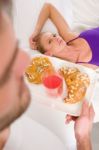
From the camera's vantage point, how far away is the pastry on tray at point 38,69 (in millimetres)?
1295

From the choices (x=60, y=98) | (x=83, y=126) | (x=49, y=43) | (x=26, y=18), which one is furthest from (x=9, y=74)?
(x=26, y=18)

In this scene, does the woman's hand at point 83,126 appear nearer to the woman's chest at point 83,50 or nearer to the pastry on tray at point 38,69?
the pastry on tray at point 38,69

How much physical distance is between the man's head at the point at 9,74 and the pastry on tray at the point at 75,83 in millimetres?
592

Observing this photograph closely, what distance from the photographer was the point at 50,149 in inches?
44.4

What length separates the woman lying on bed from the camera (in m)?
1.51

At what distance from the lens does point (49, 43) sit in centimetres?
150

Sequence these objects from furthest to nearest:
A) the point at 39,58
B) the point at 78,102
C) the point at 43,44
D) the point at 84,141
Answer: the point at 43,44 < the point at 39,58 < the point at 78,102 < the point at 84,141

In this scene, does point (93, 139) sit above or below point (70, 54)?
below

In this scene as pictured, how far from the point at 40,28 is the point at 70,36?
0.15 metres

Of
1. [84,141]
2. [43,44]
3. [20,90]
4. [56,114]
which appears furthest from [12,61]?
[43,44]

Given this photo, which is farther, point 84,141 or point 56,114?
point 56,114

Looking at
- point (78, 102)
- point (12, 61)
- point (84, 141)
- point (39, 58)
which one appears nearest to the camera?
point (12, 61)

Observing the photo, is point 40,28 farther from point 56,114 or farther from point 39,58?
point 56,114

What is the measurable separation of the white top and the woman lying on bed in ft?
1.36
